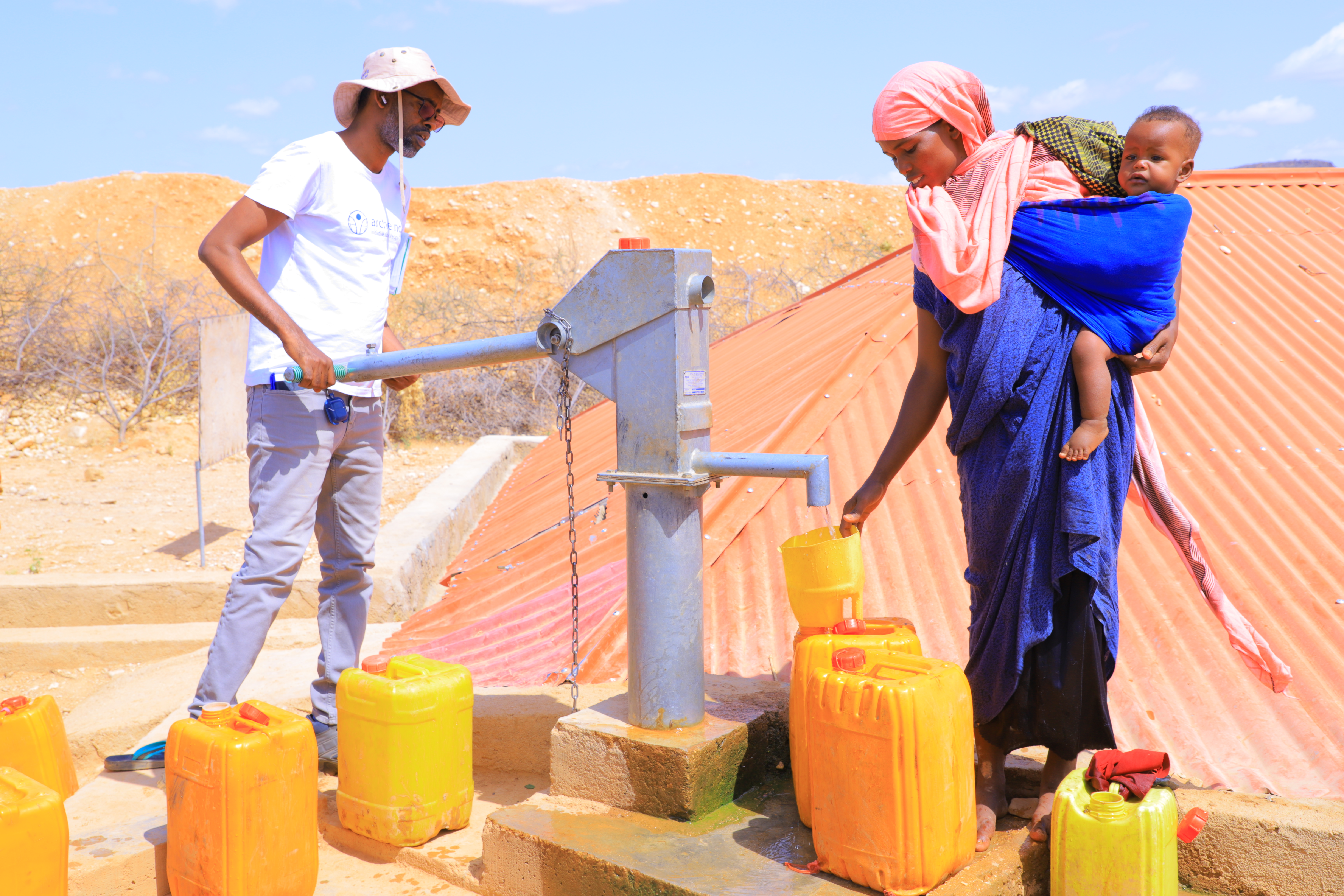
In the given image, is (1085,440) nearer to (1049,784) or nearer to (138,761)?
(1049,784)

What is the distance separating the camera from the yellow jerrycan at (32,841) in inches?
74.3

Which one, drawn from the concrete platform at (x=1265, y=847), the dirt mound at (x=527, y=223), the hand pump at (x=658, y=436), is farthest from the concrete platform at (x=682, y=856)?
the dirt mound at (x=527, y=223)

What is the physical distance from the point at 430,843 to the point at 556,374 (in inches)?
447

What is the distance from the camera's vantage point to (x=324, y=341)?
290 cm

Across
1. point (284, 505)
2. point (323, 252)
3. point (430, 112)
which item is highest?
point (430, 112)

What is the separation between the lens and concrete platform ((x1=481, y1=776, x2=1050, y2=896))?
2033 millimetres

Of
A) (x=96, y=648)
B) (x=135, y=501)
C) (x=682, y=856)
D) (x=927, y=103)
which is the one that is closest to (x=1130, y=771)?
(x=682, y=856)

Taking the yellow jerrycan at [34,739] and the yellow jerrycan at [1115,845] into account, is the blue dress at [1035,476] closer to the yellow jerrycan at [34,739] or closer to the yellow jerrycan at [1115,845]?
the yellow jerrycan at [1115,845]

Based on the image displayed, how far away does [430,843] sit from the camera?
2598 mm

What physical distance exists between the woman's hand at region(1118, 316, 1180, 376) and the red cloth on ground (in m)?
0.78

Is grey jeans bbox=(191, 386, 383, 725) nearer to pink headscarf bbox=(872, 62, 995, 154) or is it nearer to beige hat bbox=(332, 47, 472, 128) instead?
beige hat bbox=(332, 47, 472, 128)

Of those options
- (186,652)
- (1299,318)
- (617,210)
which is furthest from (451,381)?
(617,210)

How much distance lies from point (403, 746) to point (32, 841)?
0.79 meters

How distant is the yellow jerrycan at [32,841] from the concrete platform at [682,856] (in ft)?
2.88
